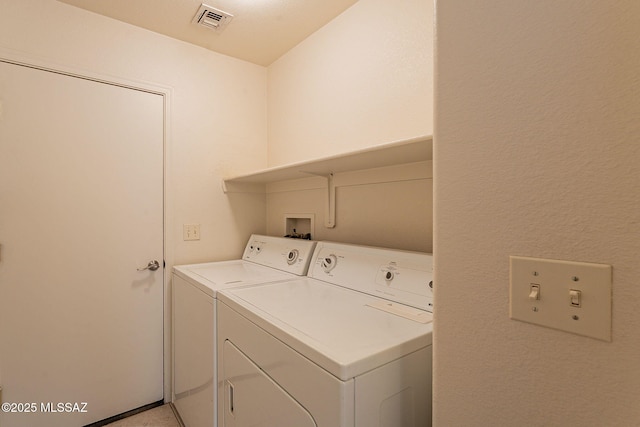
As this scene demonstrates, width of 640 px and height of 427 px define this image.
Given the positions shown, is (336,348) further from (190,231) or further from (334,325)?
(190,231)

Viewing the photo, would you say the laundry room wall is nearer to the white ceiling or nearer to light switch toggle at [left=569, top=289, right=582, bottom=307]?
the white ceiling

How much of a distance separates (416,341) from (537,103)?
678 mm

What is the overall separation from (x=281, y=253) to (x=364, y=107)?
101 centimetres

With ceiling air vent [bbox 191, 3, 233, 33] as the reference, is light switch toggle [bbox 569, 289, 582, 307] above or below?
below

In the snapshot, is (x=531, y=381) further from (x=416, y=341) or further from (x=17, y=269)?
(x=17, y=269)

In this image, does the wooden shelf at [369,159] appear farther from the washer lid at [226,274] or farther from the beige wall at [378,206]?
the washer lid at [226,274]

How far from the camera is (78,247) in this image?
1.79m

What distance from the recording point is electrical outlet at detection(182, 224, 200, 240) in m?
2.13

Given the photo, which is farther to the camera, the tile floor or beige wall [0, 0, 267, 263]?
the tile floor

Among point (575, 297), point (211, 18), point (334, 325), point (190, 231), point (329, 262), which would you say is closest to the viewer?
point (575, 297)

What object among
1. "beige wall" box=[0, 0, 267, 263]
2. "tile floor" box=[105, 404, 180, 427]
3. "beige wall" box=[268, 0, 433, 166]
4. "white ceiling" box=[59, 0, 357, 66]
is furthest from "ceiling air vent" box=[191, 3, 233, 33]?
"tile floor" box=[105, 404, 180, 427]

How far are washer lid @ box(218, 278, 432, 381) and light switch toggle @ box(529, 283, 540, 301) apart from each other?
1.31 ft

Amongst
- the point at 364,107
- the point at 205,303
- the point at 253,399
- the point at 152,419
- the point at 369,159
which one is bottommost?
the point at 152,419

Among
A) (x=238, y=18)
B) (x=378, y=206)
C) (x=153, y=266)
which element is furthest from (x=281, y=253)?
(x=238, y=18)
